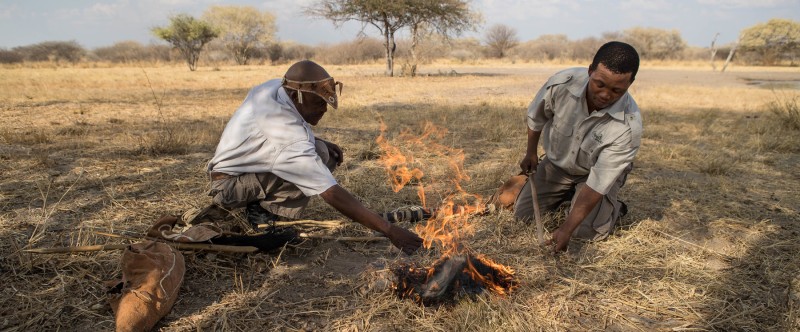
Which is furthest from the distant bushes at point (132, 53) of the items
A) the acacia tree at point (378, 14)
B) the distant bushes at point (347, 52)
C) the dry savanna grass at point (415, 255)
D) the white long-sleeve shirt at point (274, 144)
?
the white long-sleeve shirt at point (274, 144)

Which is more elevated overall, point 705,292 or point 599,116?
point 599,116

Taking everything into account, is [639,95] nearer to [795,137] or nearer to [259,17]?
[795,137]

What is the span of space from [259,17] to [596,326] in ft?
163

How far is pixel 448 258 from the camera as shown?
2.42 meters

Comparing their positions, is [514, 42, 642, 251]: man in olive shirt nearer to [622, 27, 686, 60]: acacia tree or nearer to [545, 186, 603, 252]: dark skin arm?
[545, 186, 603, 252]: dark skin arm

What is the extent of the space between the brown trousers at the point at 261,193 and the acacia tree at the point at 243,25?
41.6 metres

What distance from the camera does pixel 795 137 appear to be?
666cm

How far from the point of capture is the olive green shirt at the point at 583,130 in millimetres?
2736

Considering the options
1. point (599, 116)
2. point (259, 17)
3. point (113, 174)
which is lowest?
point (113, 174)

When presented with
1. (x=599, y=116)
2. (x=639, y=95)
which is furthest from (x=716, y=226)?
(x=639, y=95)

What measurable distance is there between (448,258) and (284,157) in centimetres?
104

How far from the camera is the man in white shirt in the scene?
7.52 ft

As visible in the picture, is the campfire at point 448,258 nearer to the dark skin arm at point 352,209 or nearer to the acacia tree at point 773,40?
the dark skin arm at point 352,209

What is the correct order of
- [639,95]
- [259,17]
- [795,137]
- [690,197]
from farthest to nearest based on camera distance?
[259,17] → [639,95] → [795,137] → [690,197]
